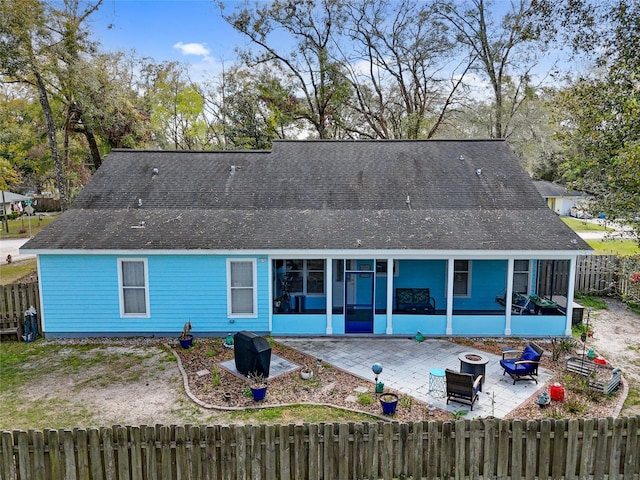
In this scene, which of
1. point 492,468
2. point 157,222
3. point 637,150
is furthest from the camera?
point 157,222

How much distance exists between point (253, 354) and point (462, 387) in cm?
442

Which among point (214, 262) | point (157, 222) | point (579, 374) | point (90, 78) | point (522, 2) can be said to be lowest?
point (579, 374)

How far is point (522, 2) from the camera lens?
1064 inches

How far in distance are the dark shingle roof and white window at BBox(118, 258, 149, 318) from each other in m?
0.66

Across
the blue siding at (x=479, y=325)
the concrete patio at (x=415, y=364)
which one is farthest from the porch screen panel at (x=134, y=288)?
the blue siding at (x=479, y=325)

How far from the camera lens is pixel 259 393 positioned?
8836mm

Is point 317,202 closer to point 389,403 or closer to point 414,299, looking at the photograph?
point 414,299

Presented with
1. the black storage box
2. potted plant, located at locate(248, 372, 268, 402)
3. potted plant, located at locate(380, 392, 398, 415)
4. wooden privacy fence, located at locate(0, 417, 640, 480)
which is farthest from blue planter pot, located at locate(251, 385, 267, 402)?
wooden privacy fence, located at locate(0, 417, 640, 480)

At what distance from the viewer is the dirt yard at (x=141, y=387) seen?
840cm

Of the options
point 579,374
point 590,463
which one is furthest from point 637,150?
point 590,463

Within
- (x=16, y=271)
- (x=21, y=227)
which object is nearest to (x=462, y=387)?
(x=16, y=271)

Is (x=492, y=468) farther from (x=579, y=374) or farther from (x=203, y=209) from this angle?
(x=203, y=209)

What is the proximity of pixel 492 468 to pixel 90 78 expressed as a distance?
1033 inches

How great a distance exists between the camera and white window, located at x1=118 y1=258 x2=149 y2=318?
42.1ft
